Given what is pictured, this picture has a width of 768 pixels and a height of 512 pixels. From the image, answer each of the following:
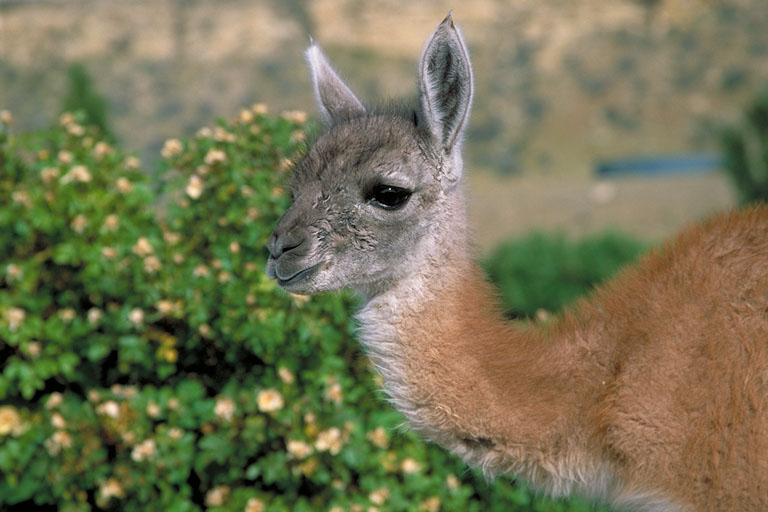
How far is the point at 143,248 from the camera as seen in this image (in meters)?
4.63

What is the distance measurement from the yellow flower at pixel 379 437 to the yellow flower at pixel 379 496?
205 mm

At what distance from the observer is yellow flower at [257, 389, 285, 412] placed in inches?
156

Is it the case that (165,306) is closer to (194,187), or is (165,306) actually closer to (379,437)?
(194,187)

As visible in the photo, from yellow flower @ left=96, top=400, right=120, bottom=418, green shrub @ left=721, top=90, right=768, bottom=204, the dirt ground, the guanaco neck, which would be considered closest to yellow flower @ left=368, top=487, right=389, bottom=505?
the guanaco neck

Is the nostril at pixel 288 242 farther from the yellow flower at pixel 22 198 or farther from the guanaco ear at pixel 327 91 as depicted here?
the yellow flower at pixel 22 198

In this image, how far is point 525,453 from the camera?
3.09m

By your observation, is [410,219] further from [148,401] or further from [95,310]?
[95,310]

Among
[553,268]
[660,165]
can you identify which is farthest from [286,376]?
[660,165]

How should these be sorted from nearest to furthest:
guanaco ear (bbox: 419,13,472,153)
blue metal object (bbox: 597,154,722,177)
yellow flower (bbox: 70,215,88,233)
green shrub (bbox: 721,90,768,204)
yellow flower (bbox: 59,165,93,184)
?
guanaco ear (bbox: 419,13,472,153) < yellow flower (bbox: 70,215,88,233) < yellow flower (bbox: 59,165,93,184) < green shrub (bbox: 721,90,768,204) < blue metal object (bbox: 597,154,722,177)

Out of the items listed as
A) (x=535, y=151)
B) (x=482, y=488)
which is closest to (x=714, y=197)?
(x=535, y=151)

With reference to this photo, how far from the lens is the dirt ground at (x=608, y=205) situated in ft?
78.5

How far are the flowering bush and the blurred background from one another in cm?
2406

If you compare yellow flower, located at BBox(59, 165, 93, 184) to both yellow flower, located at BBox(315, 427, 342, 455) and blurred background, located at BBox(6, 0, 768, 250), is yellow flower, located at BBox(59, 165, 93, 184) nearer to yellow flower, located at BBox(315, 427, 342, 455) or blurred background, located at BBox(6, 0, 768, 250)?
yellow flower, located at BBox(315, 427, 342, 455)

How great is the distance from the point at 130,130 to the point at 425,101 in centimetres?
3191
